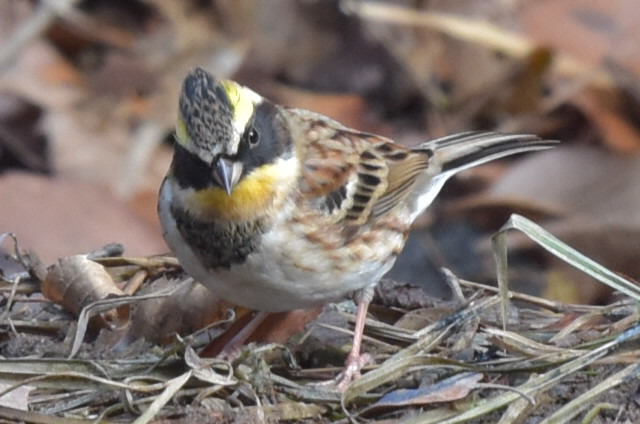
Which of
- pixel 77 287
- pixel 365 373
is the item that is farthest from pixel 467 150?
pixel 77 287

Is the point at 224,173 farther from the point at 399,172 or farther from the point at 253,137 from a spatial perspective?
the point at 399,172

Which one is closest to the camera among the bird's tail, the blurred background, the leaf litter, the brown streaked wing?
the leaf litter

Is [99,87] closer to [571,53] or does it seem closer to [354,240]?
[571,53]

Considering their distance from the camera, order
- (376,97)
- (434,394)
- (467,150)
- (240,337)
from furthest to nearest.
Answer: (376,97)
(467,150)
(240,337)
(434,394)

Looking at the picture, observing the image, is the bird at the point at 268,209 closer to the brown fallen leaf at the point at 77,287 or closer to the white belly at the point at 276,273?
the white belly at the point at 276,273

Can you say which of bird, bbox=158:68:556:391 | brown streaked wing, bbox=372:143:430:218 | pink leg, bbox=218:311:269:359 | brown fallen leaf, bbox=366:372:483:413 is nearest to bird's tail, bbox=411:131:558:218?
brown streaked wing, bbox=372:143:430:218

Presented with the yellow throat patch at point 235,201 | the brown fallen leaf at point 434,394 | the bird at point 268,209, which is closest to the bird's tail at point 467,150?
the bird at point 268,209

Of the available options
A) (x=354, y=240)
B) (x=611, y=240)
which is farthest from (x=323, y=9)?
(x=354, y=240)

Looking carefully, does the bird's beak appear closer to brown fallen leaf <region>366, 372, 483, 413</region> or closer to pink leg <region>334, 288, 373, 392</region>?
pink leg <region>334, 288, 373, 392</region>
